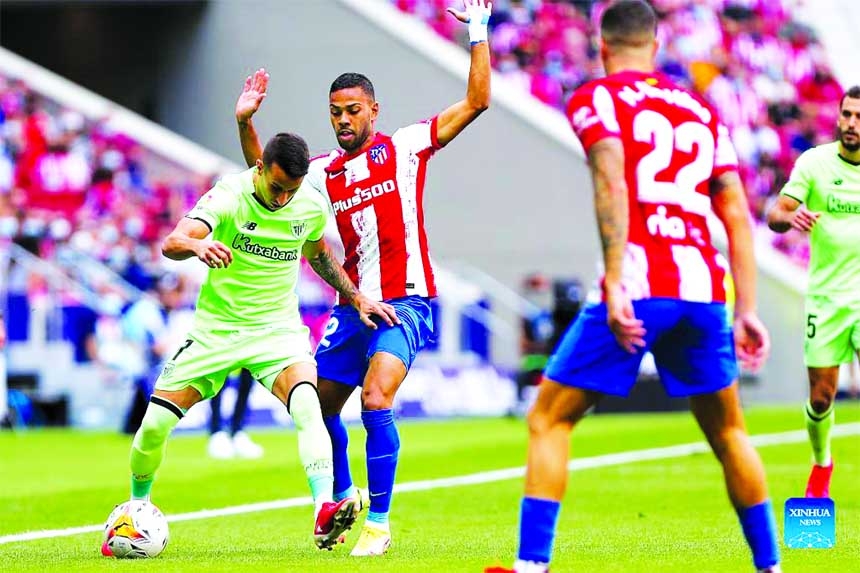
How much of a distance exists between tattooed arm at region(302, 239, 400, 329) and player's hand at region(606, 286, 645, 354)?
276 centimetres

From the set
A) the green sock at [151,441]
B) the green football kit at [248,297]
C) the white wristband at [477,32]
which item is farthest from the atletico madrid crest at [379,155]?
the green sock at [151,441]

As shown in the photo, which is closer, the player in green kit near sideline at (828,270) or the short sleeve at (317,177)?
the short sleeve at (317,177)

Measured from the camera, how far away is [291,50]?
30500mm

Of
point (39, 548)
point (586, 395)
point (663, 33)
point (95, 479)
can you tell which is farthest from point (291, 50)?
point (586, 395)

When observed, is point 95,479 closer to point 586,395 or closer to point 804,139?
point 586,395

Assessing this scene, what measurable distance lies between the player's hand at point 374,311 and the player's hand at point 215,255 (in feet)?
3.60

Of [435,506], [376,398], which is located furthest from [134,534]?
[435,506]

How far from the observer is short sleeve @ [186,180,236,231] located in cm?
912

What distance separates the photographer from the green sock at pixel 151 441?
30.2 ft

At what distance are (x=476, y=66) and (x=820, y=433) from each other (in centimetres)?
360

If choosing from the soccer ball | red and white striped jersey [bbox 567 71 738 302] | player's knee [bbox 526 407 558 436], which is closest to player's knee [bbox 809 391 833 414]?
red and white striped jersey [bbox 567 71 738 302]

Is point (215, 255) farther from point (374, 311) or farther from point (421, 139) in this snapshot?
point (421, 139)

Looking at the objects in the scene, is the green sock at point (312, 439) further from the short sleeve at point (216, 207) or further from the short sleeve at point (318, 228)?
the short sleeve at point (216, 207)

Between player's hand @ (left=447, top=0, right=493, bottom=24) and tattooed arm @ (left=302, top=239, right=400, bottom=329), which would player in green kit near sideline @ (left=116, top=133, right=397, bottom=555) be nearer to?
tattooed arm @ (left=302, top=239, right=400, bottom=329)
